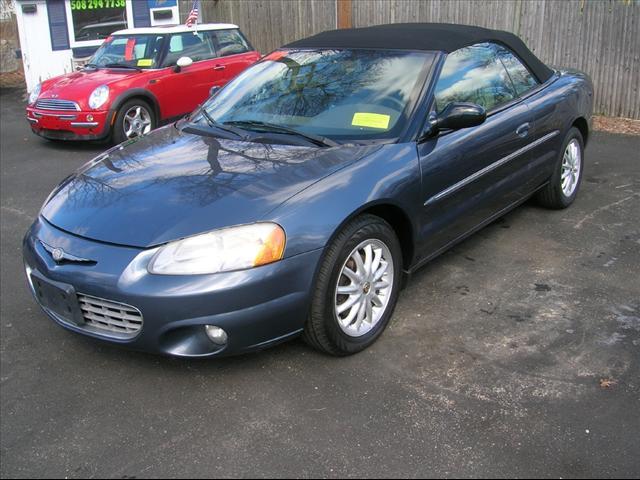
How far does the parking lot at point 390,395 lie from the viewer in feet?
8.93

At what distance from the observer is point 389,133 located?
3781 mm

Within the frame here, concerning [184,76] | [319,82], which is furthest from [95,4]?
[319,82]

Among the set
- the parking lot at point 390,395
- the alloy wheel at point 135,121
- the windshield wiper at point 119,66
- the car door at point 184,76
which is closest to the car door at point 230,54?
the car door at point 184,76

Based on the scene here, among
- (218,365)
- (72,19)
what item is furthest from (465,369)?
(72,19)

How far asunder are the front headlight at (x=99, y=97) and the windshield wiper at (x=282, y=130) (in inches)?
188

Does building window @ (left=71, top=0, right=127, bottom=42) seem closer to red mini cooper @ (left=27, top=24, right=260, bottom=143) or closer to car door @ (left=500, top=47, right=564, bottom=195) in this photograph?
red mini cooper @ (left=27, top=24, right=260, bottom=143)

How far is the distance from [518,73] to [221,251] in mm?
3037

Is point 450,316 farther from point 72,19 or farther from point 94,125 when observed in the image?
point 72,19

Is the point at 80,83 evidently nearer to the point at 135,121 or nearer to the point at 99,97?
the point at 99,97

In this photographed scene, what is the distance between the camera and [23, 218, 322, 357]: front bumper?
294 centimetres

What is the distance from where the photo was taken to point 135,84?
8.64 m

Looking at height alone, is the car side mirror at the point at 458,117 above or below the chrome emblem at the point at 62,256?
above

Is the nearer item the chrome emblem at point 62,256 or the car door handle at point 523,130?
the chrome emblem at point 62,256

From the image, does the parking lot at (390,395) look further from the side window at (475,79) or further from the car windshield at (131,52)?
the car windshield at (131,52)
